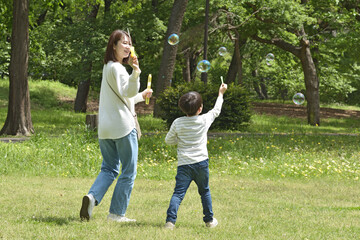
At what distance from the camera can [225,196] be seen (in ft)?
25.8

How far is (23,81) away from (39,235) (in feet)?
36.0

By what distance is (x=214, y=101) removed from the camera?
18219 mm

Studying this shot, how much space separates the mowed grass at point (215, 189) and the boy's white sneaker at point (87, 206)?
0.11m

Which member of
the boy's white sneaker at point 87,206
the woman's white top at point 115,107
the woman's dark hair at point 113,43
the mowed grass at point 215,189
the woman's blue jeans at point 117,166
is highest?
the woman's dark hair at point 113,43

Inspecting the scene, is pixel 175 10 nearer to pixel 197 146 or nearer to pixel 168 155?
pixel 168 155

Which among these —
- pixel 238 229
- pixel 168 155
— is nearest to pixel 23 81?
pixel 168 155

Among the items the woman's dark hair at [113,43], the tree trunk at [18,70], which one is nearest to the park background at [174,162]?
the tree trunk at [18,70]

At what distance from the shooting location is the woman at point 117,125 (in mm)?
5199

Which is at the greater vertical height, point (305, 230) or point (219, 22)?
point (219, 22)

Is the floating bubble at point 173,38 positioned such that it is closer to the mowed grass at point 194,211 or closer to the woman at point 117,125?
the mowed grass at point 194,211

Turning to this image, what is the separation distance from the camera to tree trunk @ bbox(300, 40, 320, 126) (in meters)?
23.3

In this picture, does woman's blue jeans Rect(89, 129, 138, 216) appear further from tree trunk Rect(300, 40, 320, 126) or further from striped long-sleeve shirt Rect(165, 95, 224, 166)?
tree trunk Rect(300, 40, 320, 126)

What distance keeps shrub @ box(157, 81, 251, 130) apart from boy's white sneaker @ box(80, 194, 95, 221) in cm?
1223

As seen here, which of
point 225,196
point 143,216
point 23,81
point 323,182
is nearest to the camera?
point 143,216
